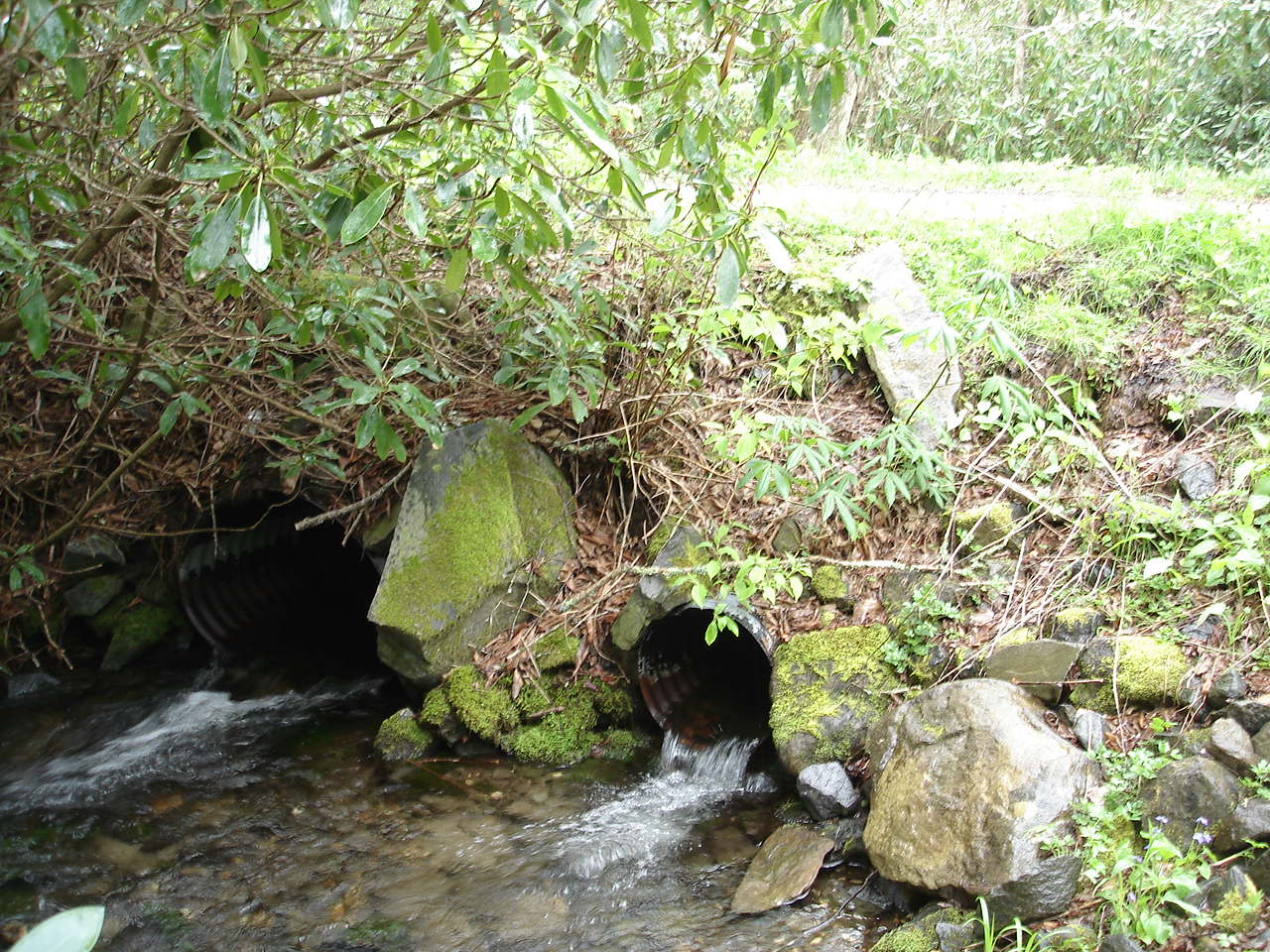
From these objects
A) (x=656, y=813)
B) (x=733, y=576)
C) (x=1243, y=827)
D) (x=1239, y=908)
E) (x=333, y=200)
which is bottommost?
(x=656, y=813)

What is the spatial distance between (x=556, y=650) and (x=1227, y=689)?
3.00 m

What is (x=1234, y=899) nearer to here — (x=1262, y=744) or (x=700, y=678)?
(x=1262, y=744)

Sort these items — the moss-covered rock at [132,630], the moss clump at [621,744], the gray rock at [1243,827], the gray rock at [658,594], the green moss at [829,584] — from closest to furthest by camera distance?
1. the gray rock at [1243,827]
2. the green moss at [829,584]
3. the gray rock at [658,594]
4. the moss clump at [621,744]
5. the moss-covered rock at [132,630]

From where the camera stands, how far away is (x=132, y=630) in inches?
235

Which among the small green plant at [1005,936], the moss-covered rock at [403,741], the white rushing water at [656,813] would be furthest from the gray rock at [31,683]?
the small green plant at [1005,936]

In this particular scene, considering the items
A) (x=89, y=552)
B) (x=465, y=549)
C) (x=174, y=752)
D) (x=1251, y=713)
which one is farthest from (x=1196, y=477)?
(x=89, y=552)

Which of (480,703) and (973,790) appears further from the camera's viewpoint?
(480,703)

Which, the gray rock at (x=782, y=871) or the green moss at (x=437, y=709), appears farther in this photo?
the green moss at (x=437, y=709)

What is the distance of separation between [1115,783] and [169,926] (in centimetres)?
351

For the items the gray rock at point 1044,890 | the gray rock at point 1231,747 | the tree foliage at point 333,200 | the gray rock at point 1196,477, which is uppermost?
the tree foliage at point 333,200

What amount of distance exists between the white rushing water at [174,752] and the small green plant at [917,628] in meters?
3.28

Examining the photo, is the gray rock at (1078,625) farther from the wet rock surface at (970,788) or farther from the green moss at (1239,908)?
the green moss at (1239,908)

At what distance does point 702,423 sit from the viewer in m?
5.30

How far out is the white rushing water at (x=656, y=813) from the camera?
3.99 meters
